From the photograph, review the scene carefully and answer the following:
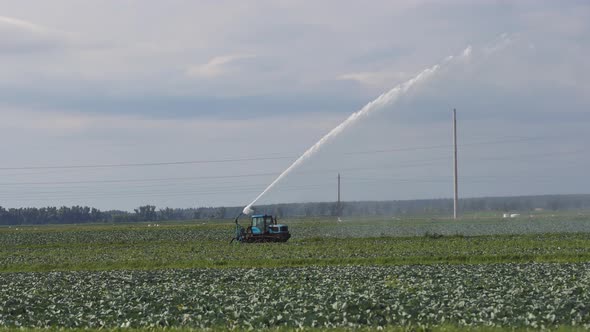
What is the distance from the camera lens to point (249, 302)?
23141mm

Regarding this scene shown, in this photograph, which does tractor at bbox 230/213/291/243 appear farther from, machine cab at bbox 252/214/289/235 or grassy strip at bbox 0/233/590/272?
grassy strip at bbox 0/233/590/272

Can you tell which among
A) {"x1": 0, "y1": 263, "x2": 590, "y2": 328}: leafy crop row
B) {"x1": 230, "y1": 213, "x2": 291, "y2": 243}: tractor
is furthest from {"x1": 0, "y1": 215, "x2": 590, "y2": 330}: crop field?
{"x1": 230, "y1": 213, "x2": 291, "y2": 243}: tractor

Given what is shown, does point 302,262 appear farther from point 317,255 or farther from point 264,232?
point 264,232

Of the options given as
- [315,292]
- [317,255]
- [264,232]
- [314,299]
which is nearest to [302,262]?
[317,255]

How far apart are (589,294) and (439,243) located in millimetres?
28437

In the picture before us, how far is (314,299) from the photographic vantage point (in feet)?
76.1

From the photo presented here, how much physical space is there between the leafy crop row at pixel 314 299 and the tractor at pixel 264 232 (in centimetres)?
2571

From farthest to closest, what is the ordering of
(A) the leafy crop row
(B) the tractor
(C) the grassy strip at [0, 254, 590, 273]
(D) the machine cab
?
(D) the machine cab → (B) the tractor → (C) the grassy strip at [0, 254, 590, 273] → (A) the leafy crop row

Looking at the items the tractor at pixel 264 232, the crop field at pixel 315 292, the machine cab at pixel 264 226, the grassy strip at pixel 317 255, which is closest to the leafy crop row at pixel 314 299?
the crop field at pixel 315 292

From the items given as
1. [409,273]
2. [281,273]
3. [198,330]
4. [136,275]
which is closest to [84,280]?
[136,275]

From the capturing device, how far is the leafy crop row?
19562 mm

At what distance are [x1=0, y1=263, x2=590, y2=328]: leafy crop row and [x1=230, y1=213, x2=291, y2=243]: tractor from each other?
2571cm

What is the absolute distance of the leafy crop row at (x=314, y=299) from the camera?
64.2 ft

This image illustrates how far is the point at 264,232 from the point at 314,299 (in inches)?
1426
